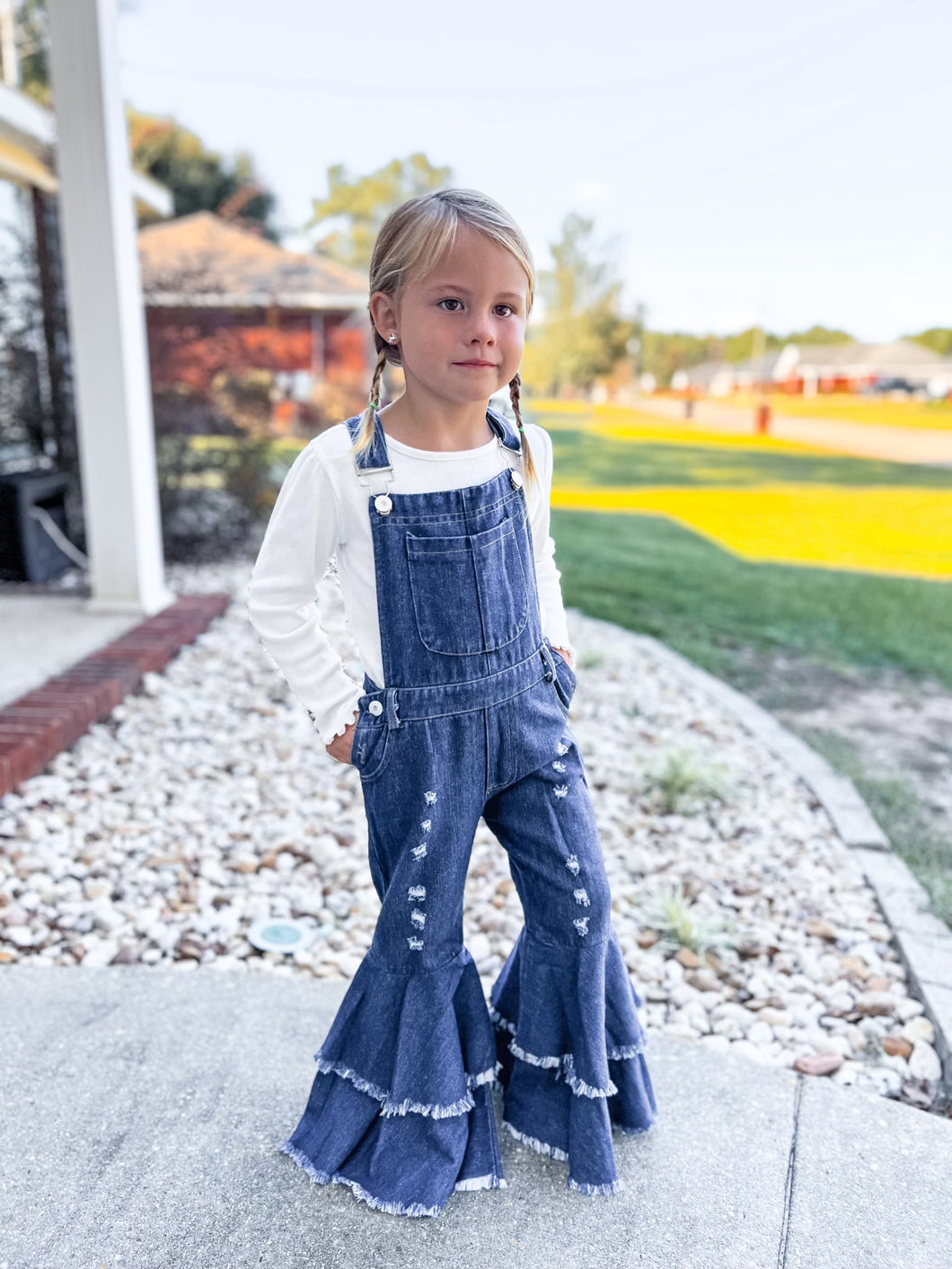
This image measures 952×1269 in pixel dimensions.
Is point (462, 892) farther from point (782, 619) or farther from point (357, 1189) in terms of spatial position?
point (782, 619)

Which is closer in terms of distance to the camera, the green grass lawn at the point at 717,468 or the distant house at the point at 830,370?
the distant house at the point at 830,370

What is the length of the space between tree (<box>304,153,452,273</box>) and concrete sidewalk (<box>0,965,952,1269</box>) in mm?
15399

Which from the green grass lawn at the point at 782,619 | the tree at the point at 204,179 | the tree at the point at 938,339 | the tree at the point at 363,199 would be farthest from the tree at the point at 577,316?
the green grass lawn at the point at 782,619

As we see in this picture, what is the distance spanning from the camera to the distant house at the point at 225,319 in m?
6.48

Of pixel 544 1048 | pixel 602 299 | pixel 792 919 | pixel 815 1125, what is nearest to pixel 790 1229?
pixel 815 1125

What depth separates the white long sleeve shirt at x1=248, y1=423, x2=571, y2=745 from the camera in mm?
1400

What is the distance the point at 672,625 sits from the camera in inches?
246

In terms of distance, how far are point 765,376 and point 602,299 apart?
5346 mm

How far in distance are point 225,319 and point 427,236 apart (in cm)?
580

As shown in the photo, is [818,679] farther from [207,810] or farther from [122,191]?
[122,191]

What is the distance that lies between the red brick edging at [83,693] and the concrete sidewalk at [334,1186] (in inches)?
54.4

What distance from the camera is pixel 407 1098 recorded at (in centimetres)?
154

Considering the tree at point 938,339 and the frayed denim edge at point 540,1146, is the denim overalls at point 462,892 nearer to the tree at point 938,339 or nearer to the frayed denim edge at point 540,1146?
the frayed denim edge at point 540,1146

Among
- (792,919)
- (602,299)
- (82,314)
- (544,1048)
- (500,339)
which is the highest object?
(602,299)
